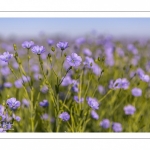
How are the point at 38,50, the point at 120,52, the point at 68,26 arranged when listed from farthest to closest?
the point at 120,52 < the point at 68,26 < the point at 38,50

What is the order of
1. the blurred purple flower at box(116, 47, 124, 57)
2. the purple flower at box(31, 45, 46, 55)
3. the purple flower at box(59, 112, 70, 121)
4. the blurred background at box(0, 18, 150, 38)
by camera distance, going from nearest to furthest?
the purple flower at box(31, 45, 46, 55), the purple flower at box(59, 112, 70, 121), the blurred background at box(0, 18, 150, 38), the blurred purple flower at box(116, 47, 124, 57)

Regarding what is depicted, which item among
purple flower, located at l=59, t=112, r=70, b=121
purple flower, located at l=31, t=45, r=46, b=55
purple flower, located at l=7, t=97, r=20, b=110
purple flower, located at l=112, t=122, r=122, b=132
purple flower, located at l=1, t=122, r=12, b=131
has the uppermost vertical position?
purple flower, located at l=31, t=45, r=46, b=55

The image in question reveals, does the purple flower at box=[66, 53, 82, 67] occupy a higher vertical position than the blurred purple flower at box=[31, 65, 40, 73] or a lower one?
higher

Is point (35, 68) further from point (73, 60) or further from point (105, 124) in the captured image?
point (73, 60)

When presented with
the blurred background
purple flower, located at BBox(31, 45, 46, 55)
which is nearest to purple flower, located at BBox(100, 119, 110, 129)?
the blurred background

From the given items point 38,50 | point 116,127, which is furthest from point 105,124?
point 38,50

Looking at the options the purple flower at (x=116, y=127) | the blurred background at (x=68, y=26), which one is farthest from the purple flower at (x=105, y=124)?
the blurred background at (x=68, y=26)

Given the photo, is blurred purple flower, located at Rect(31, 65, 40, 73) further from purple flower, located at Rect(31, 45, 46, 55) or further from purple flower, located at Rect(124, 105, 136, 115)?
purple flower, located at Rect(31, 45, 46, 55)

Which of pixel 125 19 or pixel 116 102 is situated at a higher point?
pixel 125 19

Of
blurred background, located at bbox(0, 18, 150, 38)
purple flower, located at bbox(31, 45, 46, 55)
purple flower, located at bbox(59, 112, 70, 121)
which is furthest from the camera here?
blurred background, located at bbox(0, 18, 150, 38)
